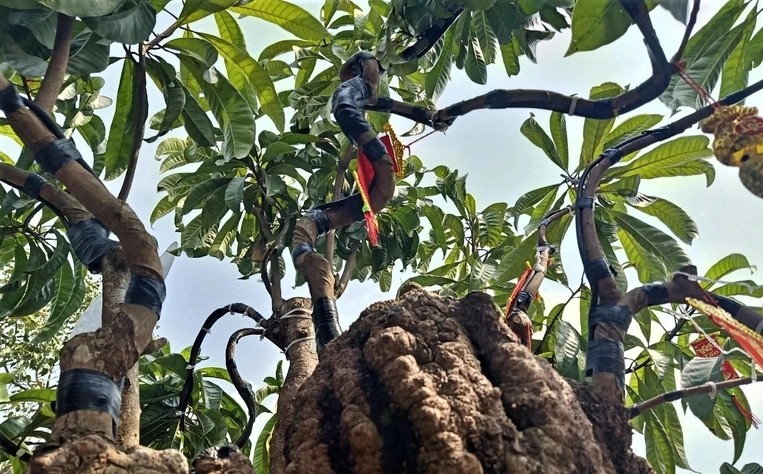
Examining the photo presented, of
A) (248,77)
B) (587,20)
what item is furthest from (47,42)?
(587,20)

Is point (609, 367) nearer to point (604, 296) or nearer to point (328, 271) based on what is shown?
point (604, 296)

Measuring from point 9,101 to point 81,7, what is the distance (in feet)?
0.91

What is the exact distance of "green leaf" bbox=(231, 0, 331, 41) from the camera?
232 centimetres

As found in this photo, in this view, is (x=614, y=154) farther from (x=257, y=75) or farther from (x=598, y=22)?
(x=257, y=75)

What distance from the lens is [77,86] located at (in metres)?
2.47

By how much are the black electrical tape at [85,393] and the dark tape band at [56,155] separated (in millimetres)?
411

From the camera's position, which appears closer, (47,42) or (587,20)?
(47,42)

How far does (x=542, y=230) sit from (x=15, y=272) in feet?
6.11

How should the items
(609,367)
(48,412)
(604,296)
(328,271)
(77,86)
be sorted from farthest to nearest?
(77,86)
(48,412)
(328,271)
(604,296)
(609,367)

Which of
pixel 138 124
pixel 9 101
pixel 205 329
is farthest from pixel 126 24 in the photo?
pixel 205 329

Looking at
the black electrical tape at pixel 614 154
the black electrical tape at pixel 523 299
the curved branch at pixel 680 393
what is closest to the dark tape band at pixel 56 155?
the black electrical tape at pixel 523 299

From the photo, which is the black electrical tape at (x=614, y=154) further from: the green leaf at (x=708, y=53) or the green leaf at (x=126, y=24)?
the green leaf at (x=126, y=24)

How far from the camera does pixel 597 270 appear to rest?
1347 mm

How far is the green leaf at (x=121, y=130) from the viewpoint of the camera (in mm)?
2203
